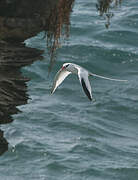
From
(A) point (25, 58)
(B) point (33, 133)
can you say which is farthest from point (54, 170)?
(A) point (25, 58)

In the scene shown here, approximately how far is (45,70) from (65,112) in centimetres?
343

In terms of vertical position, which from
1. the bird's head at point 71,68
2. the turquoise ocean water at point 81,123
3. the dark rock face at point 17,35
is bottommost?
the turquoise ocean water at point 81,123

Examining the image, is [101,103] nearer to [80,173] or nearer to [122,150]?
[122,150]

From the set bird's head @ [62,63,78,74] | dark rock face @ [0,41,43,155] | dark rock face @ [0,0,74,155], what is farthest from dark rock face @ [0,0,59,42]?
bird's head @ [62,63,78,74]

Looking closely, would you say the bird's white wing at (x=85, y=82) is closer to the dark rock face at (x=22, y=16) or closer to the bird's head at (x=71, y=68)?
the bird's head at (x=71, y=68)

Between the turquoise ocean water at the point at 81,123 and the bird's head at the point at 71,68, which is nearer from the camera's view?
the bird's head at the point at 71,68

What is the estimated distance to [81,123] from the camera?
22438 millimetres

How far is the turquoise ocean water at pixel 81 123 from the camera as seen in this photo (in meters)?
19.6

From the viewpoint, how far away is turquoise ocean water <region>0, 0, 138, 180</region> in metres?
19.6

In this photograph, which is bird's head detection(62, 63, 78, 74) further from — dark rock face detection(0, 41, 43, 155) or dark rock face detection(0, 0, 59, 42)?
dark rock face detection(0, 0, 59, 42)

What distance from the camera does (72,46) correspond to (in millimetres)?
27875

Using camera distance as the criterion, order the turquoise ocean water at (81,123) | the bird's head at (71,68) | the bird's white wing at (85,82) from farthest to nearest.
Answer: the turquoise ocean water at (81,123)
the bird's head at (71,68)
the bird's white wing at (85,82)

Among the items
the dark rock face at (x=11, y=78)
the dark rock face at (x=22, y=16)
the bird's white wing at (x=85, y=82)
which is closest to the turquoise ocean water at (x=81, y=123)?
the dark rock face at (x=11, y=78)

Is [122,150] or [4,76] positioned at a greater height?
[4,76]
